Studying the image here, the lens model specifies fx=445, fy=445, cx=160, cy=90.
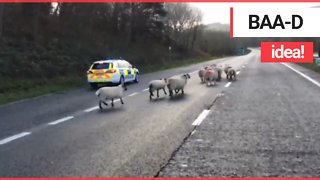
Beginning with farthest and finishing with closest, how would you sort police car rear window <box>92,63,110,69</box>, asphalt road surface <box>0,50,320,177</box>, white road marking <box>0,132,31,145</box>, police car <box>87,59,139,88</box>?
police car rear window <box>92,63,110,69</box> < police car <box>87,59,139,88</box> < white road marking <box>0,132,31,145</box> < asphalt road surface <box>0,50,320,177</box>

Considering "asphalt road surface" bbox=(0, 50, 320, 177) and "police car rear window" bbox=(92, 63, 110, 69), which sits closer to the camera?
"asphalt road surface" bbox=(0, 50, 320, 177)

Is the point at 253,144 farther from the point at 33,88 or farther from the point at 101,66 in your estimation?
the point at 101,66

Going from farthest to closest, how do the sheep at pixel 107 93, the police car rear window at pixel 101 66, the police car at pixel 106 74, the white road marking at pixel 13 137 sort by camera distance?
the police car rear window at pixel 101 66 → the police car at pixel 106 74 → the sheep at pixel 107 93 → the white road marking at pixel 13 137

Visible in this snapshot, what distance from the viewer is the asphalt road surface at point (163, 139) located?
6.30 m

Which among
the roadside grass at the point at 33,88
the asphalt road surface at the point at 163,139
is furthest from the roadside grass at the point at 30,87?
the asphalt road surface at the point at 163,139

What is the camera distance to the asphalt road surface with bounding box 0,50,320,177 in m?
6.30

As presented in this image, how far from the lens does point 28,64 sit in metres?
25.8

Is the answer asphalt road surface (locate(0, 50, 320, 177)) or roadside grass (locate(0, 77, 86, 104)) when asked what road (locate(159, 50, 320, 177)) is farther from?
roadside grass (locate(0, 77, 86, 104))

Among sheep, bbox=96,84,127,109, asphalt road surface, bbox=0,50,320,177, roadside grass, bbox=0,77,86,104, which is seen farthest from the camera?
roadside grass, bbox=0,77,86,104

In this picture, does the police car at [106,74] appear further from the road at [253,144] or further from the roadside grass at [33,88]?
the road at [253,144]

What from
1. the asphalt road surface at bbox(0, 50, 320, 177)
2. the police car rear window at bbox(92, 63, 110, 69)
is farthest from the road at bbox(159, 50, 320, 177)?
the police car rear window at bbox(92, 63, 110, 69)

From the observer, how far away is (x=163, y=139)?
8.28 metres

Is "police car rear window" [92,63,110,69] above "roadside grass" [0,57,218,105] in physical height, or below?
above

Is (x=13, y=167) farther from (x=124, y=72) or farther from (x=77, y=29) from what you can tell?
(x=77, y=29)
